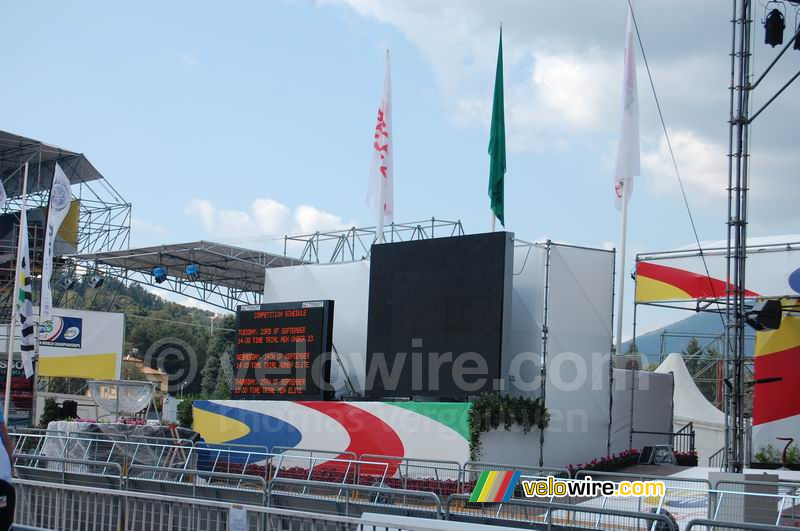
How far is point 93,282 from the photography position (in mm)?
38344

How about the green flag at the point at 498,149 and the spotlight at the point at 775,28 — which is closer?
the spotlight at the point at 775,28

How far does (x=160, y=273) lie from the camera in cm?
3378

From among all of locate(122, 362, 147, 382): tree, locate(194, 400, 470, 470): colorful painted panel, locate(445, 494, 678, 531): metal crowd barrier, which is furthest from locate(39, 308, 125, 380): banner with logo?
locate(122, 362, 147, 382): tree

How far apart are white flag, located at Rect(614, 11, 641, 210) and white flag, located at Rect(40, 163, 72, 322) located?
53.3ft

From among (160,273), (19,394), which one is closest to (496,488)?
(160,273)

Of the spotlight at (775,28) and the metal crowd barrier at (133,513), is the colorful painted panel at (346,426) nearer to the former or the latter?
the metal crowd barrier at (133,513)

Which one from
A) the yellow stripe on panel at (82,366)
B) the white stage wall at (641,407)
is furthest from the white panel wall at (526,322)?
the yellow stripe on panel at (82,366)

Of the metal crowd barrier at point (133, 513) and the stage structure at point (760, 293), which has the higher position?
the stage structure at point (760, 293)

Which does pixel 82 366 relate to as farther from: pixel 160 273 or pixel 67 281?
pixel 160 273

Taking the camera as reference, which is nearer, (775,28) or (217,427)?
(775,28)

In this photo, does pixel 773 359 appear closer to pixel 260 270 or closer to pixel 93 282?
pixel 260 270

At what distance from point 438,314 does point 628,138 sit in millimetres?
8375

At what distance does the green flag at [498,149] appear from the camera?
86.5 feet

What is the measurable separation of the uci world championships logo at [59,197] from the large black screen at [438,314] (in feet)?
34.3
